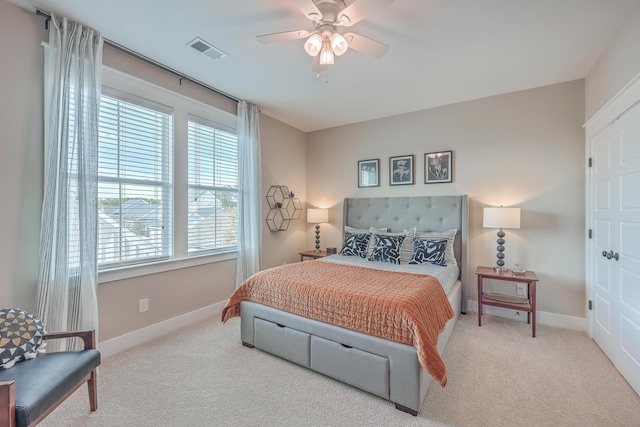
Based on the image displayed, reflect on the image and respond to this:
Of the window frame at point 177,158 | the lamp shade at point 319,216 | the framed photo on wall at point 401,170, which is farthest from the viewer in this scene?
the lamp shade at point 319,216

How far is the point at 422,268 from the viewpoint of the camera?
3053mm

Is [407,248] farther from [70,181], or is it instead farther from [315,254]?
[70,181]

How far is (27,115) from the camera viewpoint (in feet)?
6.70

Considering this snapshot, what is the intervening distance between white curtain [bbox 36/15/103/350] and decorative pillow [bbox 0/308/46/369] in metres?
0.45

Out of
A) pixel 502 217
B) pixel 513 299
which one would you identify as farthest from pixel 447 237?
pixel 513 299

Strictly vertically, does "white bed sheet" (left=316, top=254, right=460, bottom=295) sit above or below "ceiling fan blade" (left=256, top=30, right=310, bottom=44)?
below

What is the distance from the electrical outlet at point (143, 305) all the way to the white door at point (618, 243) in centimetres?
419

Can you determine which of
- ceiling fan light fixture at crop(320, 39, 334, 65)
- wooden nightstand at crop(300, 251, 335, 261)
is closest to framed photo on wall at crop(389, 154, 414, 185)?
wooden nightstand at crop(300, 251, 335, 261)

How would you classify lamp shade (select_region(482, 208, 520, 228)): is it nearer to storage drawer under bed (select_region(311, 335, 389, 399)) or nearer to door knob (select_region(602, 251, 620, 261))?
door knob (select_region(602, 251, 620, 261))

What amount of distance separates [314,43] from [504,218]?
8.87 ft

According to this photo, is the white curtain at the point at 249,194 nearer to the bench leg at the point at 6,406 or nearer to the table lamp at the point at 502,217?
the bench leg at the point at 6,406

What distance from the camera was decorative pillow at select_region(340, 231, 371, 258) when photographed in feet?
12.5

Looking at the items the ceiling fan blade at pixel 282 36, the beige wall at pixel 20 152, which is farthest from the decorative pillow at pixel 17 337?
the ceiling fan blade at pixel 282 36

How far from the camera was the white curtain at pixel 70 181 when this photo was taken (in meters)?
2.08
